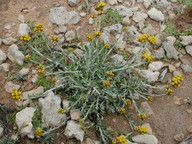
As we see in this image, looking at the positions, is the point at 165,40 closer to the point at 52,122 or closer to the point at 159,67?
the point at 159,67

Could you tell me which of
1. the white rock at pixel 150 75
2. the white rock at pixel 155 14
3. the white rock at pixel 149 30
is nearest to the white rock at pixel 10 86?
the white rock at pixel 150 75

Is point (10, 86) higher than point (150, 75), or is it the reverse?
point (150, 75)

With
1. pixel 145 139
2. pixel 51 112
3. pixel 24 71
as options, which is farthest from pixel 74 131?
pixel 24 71

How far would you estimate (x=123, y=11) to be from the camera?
4637 millimetres

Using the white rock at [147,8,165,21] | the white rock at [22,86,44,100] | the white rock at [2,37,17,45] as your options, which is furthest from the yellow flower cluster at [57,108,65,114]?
the white rock at [147,8,165,21]

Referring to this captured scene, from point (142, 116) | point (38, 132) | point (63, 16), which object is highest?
point (63, 16)

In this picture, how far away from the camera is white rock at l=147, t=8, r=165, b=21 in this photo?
4652 mm

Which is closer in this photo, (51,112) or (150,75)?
(51,112)

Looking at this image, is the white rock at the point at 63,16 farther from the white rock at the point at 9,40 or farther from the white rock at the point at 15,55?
the white rock at the point at 15,55

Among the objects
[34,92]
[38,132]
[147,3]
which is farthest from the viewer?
[147,3]

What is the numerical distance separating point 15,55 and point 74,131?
59.7 inches

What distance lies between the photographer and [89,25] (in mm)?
4473

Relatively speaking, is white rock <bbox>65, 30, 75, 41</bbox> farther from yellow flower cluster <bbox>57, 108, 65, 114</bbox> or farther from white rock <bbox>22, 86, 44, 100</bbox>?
yellow flower cluster <bbox>57, 108, 65, 114</bbox>

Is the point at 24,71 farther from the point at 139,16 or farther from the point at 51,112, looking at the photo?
the point at 139,16
